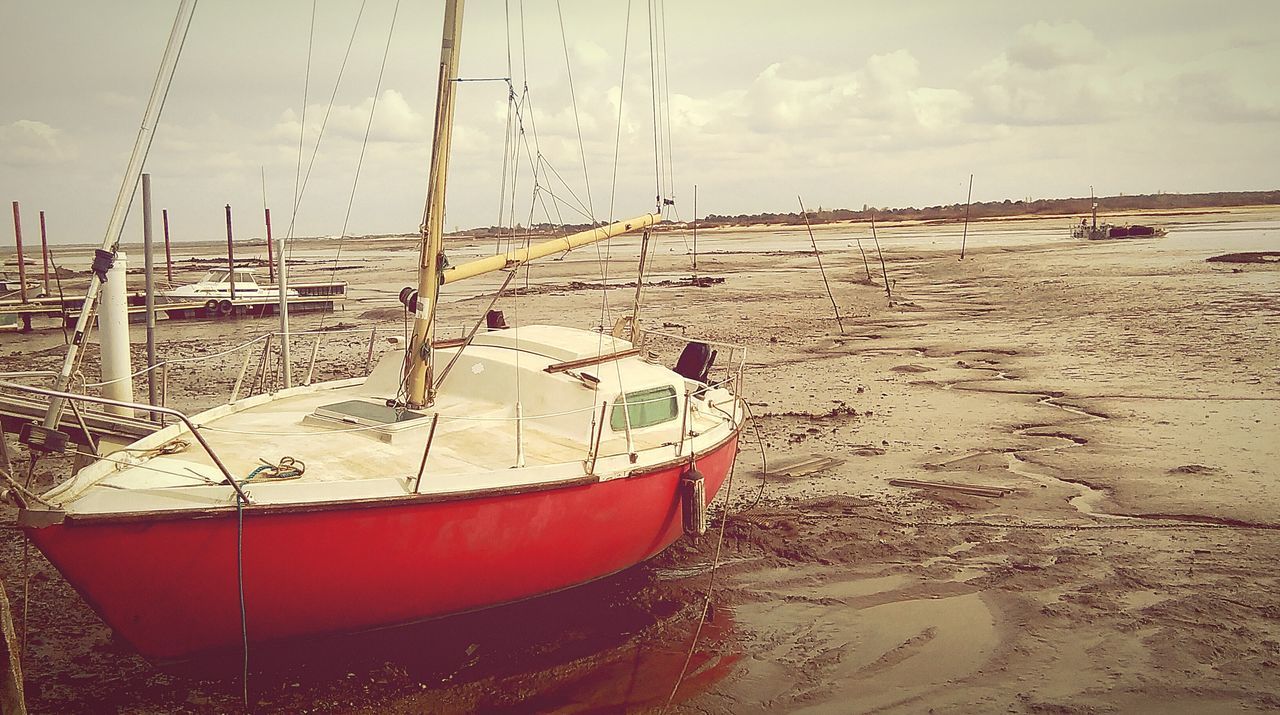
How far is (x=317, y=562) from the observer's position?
22.3 feet

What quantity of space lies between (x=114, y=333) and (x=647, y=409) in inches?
234

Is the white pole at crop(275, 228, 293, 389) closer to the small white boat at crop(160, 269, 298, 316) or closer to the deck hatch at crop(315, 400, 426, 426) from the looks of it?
the deck hatch at crop(315, 400, 426, 426)

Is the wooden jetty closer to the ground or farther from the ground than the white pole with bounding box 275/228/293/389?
closer to the ground

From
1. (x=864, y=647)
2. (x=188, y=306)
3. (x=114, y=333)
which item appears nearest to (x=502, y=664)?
(x=864, y=647)

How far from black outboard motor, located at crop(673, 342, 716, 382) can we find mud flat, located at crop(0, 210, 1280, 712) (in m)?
1.60

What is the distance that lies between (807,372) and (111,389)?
1338cm

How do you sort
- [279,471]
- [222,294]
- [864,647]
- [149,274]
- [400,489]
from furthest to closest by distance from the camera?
[222,294] < [149,274] < [864,647] < [279,471] < [400,489]

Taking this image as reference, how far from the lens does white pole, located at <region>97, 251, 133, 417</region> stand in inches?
384

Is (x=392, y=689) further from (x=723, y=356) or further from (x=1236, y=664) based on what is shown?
(x=723, y=356)

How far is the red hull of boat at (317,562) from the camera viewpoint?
6434 millimetres

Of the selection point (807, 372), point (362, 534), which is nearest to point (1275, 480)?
point (807, 372)

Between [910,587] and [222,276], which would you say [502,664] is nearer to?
[910,587]

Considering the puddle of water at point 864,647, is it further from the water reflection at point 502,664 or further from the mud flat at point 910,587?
the water reflection at point 502,664

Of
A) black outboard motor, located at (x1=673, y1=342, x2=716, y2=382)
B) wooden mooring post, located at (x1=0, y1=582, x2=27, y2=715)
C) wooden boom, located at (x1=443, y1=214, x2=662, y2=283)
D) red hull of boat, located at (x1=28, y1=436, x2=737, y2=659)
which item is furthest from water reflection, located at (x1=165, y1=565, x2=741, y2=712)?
Answer: black outboard motor, located at (x1=673, y1=342, x2=716, y2=382)
